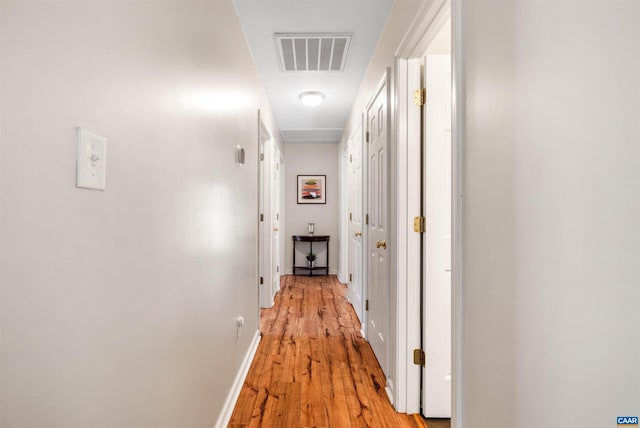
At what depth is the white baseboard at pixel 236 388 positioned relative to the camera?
176cm

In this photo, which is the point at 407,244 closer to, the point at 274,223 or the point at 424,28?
the point at 424,28

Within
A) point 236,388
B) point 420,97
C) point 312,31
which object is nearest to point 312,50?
point 312,31

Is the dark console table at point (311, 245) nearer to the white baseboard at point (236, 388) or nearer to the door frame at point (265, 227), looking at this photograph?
the door frame at point (265, 227)

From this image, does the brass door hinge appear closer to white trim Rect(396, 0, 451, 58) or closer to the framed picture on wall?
white trim Rect(396, 0, 451, 58)

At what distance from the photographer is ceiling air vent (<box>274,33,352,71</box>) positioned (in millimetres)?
2471

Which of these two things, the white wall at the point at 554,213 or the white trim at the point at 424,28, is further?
the white trim at the point at 424,28

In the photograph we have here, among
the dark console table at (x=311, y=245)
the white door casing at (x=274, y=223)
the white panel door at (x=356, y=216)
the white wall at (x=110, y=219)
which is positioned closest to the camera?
the white wall at (x=110, y=219)

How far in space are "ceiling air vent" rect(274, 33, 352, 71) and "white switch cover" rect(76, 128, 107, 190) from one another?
2067mm

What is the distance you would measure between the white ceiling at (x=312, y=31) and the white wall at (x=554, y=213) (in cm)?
132

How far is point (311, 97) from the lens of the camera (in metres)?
3.64

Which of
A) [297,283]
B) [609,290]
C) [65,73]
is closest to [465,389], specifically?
[609,290]

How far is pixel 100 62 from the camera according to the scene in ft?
2.43

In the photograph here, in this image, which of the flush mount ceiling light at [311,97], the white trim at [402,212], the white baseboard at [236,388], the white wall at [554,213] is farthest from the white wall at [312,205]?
the white wall at [554,213]

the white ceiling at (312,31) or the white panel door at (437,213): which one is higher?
the white ceiling at (312,31)
